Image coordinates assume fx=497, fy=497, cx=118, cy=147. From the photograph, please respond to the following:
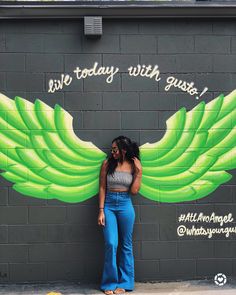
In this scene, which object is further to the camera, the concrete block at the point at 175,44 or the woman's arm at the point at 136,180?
the concrete block at the point at 175,44

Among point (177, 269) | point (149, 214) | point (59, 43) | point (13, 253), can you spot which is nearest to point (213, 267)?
point (177, 269)

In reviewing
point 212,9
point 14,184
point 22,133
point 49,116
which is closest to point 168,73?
point 212,9

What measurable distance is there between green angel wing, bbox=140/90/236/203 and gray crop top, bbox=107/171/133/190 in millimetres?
363

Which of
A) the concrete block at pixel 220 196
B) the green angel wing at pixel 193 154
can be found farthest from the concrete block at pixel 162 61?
the concrete block at pixel 220 196

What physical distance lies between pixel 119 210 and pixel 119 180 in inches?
13.9

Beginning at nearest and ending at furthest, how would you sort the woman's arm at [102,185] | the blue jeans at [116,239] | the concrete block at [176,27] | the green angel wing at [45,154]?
the blue jeans at [116,239]
the woman's arm at [102,185]
the green angel wing at [45,154]
the concrete block at [176,27]

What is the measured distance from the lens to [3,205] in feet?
19.9

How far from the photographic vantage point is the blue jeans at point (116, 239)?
5742 millimetres

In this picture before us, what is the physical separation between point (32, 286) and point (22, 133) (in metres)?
1.86

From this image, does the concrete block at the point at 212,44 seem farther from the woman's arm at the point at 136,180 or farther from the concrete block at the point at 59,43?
the woman's arm at the point at 136,180

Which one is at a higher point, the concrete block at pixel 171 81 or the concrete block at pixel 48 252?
the concrete block at pixel 171 81

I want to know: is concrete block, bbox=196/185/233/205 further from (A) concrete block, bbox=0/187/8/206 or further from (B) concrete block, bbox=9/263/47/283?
(A) concrete block, bbox=0/187/8/206

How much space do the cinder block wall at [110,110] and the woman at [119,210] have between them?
0.92 feet

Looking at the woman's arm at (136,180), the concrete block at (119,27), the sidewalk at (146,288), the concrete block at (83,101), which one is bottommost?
the sidewalk at (146,288)
